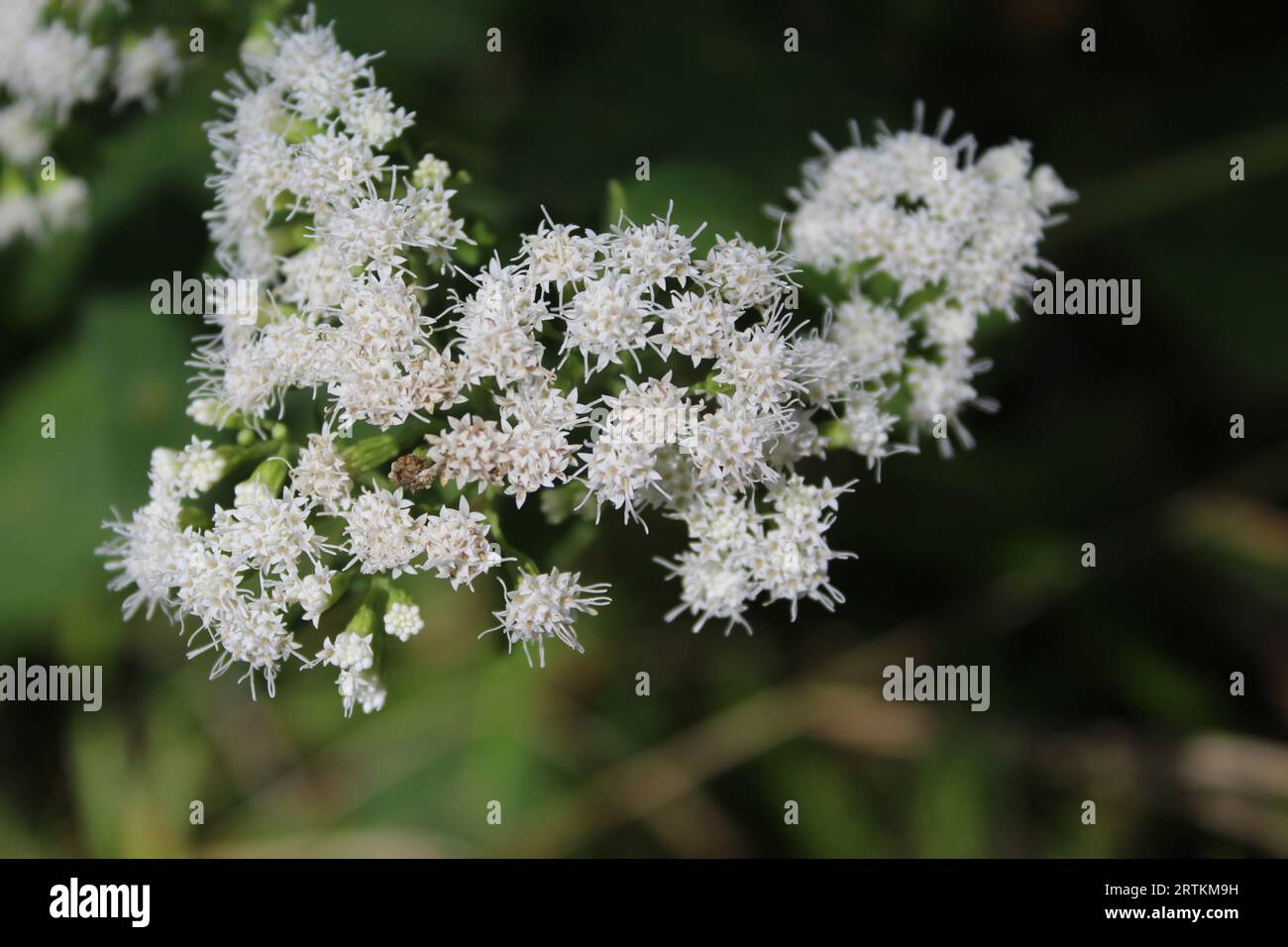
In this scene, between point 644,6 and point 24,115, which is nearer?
point 24,115

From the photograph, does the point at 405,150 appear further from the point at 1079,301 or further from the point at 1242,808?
the point at 1242,808

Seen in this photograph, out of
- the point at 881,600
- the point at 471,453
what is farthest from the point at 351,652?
the point at 881,600

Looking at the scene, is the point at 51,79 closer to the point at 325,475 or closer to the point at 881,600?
the point at 325,475

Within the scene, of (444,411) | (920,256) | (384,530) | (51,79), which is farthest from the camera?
(51,79)

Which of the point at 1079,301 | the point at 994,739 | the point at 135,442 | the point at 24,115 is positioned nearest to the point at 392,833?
the point at 135,442

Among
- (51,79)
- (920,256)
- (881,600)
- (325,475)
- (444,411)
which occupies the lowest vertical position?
(881,600)

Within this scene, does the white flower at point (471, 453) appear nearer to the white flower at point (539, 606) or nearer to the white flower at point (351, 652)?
the white flower at point (539, 606)
